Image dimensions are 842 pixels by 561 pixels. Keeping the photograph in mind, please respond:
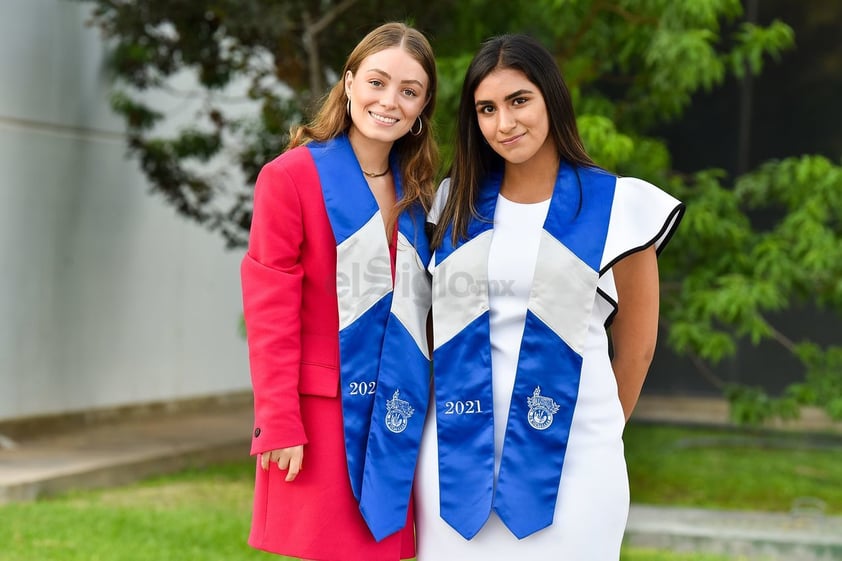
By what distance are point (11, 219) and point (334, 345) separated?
6058 mm

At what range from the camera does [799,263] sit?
6.73 meters

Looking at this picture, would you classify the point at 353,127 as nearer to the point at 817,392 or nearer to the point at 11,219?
the point at 817,392

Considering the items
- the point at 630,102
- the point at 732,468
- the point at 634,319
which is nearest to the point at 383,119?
the point at 634,319

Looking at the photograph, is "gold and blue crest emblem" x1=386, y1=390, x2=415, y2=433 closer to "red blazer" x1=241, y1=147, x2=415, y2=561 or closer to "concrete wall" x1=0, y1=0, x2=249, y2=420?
"red blazer" x1=241, y1=147, x2=415, y2=561

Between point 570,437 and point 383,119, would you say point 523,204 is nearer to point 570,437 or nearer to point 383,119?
point 383,119

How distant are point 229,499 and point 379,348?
4.28 meters

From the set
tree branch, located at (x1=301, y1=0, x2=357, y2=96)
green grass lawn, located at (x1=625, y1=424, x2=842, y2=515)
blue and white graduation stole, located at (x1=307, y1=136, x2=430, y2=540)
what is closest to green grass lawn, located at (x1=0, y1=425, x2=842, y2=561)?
green grass lawn, located at (x1=625, y1=424, x2=842, y2=515)

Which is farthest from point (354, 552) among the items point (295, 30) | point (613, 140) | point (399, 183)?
point (295, 30)

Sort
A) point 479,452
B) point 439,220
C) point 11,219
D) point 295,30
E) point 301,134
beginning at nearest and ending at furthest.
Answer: point 479,452 → point 439,220 → point 301,134 → point 295,30 → point 11,219

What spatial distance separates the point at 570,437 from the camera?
9.04 ft

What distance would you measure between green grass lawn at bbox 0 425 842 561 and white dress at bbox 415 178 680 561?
2859mm

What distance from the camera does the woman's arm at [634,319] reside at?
9.52 ft

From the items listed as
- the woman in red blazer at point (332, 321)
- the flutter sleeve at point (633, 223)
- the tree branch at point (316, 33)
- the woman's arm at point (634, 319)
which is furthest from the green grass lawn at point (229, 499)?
the flutter sleeve at point (633, 223)

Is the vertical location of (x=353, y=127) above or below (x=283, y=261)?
above
